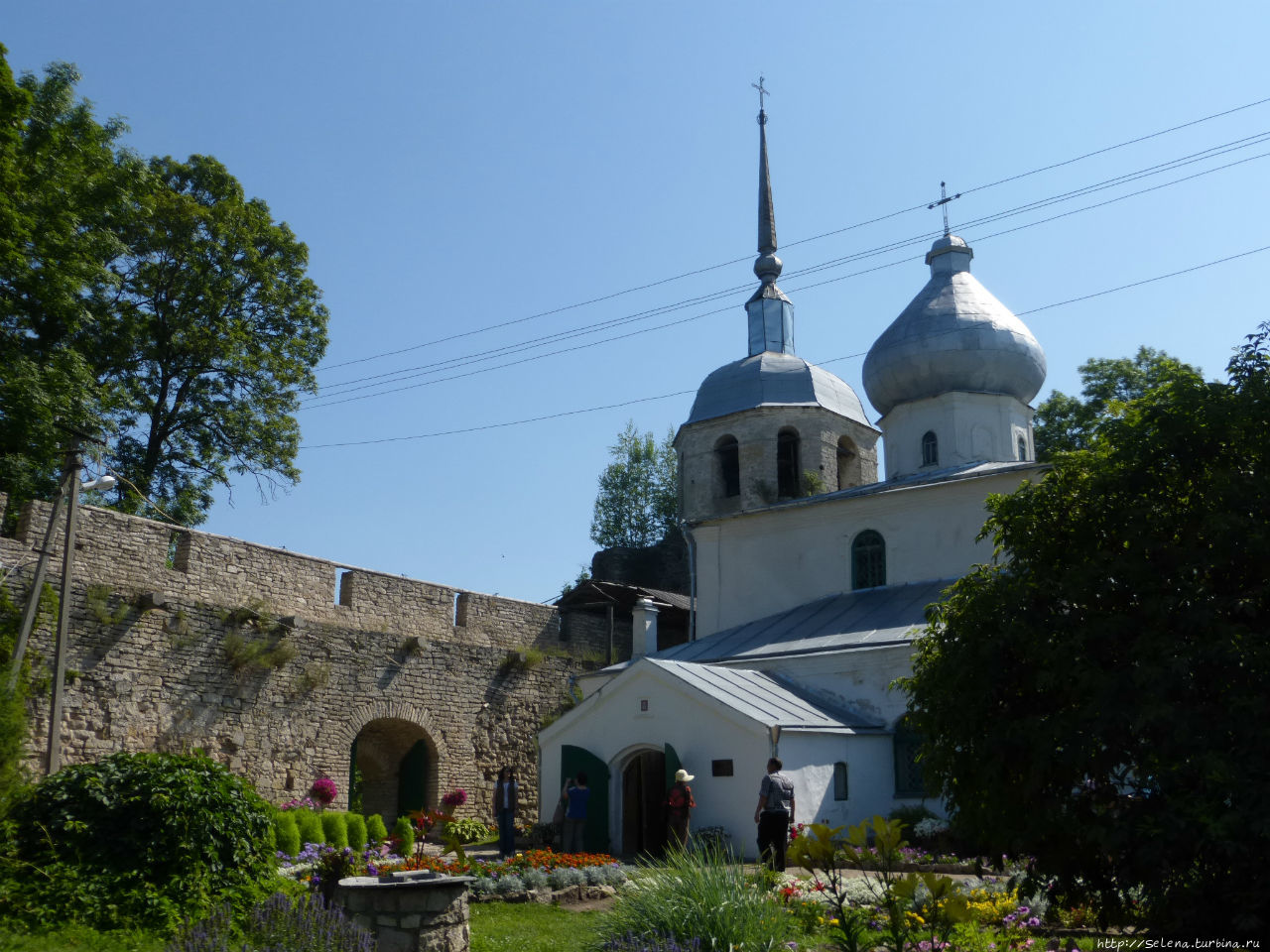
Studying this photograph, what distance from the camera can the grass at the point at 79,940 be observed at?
20.5 feet

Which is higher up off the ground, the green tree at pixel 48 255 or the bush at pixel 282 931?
the green tree at pixel 48 255

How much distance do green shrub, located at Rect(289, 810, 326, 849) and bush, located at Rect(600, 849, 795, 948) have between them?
25.1 feet

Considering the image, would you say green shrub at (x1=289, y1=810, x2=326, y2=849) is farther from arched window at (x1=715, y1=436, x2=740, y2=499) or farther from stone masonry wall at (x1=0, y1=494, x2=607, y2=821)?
arched window at (x1=715, y1=436, x2=740, y2=499)

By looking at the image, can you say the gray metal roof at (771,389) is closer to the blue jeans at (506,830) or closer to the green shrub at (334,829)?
the blue jeans at (506,830)

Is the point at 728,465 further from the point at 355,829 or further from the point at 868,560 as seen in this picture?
the point at 355,829

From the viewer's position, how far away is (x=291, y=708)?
1719 centimetres

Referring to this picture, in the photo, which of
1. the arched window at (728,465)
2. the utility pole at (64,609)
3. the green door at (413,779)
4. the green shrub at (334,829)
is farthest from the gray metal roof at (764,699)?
the arched window at (728,465)

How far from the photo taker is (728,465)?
28.6m

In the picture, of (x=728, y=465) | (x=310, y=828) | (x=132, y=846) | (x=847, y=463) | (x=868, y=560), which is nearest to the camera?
(x=132, y=846)

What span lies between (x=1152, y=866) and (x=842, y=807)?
32.5 ft

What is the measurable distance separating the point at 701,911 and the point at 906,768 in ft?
32.3

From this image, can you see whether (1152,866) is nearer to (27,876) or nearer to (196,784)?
(196,784)

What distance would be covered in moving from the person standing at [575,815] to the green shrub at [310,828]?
9.77 feet

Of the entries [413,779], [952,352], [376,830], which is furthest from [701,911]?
[952,352]
